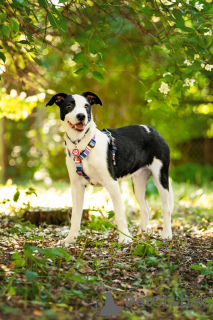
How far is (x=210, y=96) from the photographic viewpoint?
13672 mm

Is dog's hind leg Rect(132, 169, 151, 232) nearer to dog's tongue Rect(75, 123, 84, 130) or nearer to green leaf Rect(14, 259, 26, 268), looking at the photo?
dog's tongue Rect(75, 123, 84, 130)

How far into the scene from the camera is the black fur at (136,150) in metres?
4.78

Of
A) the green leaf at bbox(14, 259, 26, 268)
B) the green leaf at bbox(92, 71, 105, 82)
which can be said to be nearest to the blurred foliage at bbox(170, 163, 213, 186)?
the green leaf at bbox(92, 71, 105, 82)

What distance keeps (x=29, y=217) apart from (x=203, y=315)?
3.38 m

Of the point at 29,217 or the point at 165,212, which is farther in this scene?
the point at 29,217

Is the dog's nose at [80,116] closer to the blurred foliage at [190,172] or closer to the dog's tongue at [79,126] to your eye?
the dog's tongue at [79,126]

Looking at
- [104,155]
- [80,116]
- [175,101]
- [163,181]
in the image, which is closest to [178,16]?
[175,101]

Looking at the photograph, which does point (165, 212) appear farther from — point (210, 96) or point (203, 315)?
point (210, 96)

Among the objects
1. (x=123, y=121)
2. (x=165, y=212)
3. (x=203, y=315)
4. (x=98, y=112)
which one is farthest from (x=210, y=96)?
(x=203, y=315)

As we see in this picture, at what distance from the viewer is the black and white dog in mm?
4320

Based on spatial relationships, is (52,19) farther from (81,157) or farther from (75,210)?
(75,210)

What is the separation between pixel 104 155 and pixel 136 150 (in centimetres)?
65

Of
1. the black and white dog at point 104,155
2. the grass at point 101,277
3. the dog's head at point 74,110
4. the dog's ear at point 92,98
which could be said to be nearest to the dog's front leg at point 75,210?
the black and white dog at point 104,155

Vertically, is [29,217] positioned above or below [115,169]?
below
